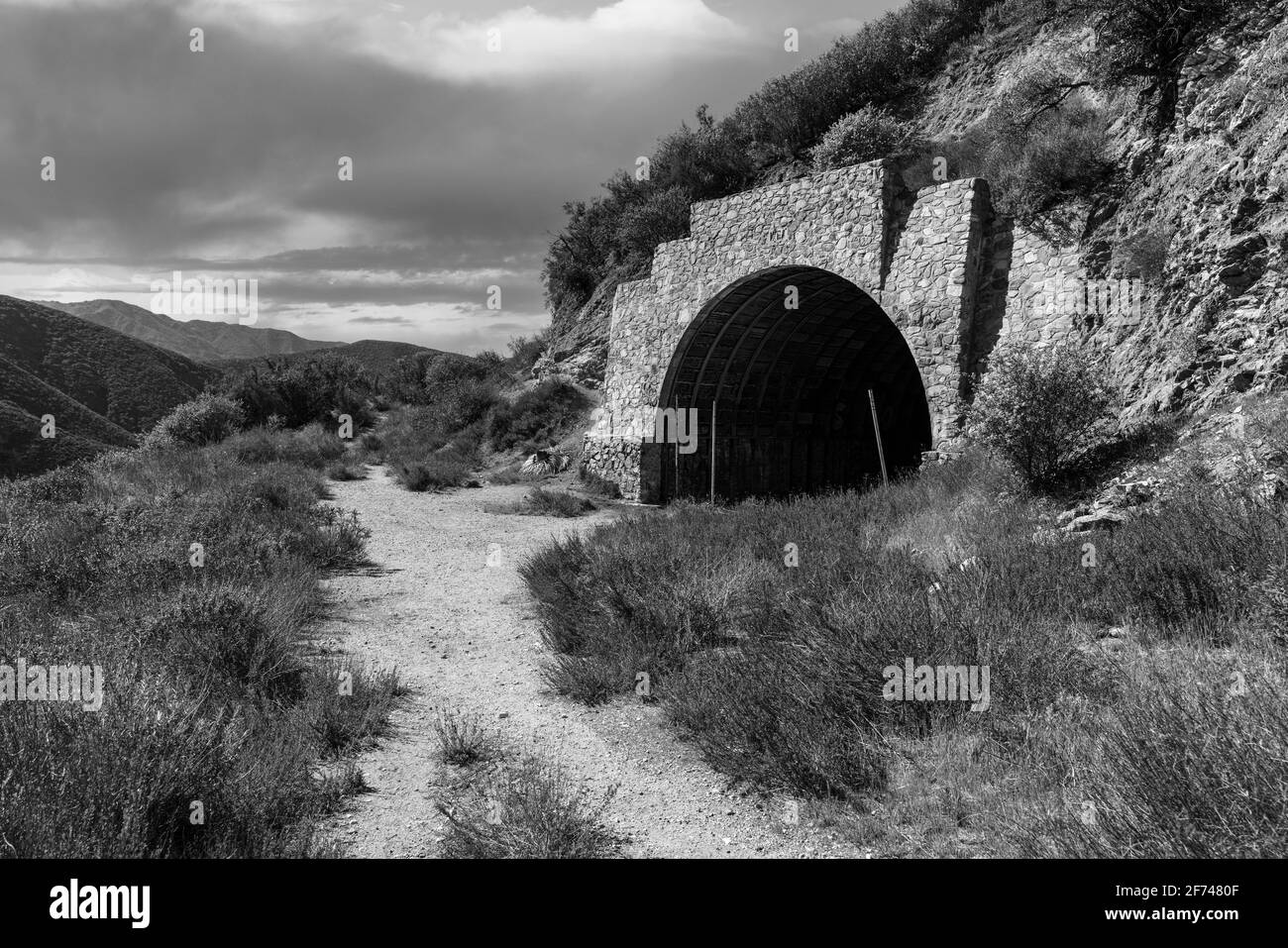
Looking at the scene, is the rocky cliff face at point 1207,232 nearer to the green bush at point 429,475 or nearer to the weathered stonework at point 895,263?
the weathered stonework at point 895,263

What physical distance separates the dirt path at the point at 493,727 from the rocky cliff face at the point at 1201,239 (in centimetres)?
870

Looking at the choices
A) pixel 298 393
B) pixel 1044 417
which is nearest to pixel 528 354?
pixel 298 393

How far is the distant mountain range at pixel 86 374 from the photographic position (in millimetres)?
44281

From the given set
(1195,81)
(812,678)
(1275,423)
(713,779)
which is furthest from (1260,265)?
(713,779)

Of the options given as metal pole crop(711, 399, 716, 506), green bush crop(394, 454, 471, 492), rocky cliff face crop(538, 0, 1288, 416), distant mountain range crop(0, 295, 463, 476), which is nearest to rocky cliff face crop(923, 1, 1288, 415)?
rocky cliff face crop(538, 0, 1288, 416)

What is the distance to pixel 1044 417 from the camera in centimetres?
1070

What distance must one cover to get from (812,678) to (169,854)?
4.16m

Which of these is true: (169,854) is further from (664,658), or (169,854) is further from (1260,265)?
(1260,265)

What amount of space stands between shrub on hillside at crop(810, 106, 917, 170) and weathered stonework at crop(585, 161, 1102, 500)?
5.36 m

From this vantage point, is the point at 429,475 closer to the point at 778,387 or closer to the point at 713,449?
the point at 713,449

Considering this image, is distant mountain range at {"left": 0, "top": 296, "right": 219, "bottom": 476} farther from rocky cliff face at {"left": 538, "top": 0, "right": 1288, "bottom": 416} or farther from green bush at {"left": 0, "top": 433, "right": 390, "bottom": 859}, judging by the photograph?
rocky cliff face at {"left": 538, "top": 0, "right": 1288, "bottom": 416}

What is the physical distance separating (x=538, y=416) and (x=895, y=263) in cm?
1527

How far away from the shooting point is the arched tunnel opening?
20.8 metres

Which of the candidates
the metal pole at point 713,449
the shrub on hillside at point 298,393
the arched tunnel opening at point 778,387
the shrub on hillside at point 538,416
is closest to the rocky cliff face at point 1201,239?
the arched tunnel opening at point 778,387
